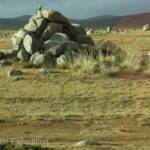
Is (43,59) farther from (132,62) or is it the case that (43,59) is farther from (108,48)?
(132,62)

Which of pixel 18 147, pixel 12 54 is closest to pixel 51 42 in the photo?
pixel 12 54

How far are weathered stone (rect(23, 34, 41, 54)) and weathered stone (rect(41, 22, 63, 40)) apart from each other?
2.49 feet

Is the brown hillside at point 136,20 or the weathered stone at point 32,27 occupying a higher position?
the weathered stone at point 32,27

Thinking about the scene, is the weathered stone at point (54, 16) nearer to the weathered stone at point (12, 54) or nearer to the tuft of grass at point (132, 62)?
the weathered stone at point (12, 54)

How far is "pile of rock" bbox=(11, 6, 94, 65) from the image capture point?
16641 mm

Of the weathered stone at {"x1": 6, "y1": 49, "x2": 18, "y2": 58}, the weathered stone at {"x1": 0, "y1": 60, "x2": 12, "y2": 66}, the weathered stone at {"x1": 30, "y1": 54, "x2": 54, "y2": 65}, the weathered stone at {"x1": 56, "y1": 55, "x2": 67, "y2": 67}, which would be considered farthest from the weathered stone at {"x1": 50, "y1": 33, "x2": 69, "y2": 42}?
the weathered stone at {"x1": 0, "y1": 60, "x2": 12, "y2": 66}

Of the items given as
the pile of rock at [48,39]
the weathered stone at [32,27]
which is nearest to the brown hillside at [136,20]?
the pile of rock at [48,39]

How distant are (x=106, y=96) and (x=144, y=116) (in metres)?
2.16

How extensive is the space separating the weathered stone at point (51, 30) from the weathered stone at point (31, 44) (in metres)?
0.76

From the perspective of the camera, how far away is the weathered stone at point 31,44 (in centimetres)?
1739

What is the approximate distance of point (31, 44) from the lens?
17328mm

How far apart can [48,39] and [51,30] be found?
557 millimetres

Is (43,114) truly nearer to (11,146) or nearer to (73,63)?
(11,146)

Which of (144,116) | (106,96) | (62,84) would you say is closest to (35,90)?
(62,84)
